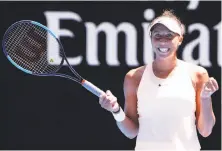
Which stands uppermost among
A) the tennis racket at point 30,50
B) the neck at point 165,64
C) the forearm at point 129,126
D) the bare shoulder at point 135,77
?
the tennis racket at point 30,50

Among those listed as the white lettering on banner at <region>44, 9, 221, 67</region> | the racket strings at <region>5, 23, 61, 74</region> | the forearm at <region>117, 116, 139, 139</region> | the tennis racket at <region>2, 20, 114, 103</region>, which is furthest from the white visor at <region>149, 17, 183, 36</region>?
the white lettering on banner at <region>44, 9, 221, 67</region>

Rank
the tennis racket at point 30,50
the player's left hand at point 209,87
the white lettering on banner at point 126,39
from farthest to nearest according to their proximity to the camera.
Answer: the white lettering on banner at point 126,39 < the tennis racket at point 30,50 < the player's left hand at point 209,87

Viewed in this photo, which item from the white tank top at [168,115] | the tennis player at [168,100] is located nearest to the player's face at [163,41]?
the tennis player at [168,100]

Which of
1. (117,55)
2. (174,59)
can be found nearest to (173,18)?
(174,59)

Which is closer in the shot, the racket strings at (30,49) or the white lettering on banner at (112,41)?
the racket strings at (30,49)

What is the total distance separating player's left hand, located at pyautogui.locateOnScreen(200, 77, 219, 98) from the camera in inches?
137

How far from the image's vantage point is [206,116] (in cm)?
367

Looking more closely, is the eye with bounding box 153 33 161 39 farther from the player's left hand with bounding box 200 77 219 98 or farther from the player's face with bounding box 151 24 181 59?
the player's left hand with bounding box 200 77 219 98

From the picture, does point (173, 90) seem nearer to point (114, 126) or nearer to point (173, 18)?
point (173, 18)

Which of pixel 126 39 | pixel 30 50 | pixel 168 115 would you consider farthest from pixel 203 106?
pixel 126 39

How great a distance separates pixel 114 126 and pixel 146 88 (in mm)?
2552

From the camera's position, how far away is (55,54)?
19.8 ft

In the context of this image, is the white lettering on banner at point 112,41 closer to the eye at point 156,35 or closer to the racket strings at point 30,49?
the racket strings at point 30,49

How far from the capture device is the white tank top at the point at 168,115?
363 centimetres
